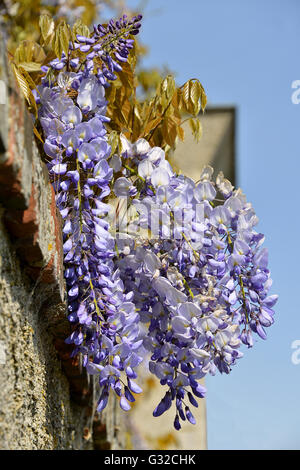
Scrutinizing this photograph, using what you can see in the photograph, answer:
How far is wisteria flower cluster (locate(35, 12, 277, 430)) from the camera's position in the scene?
1375 millimetres

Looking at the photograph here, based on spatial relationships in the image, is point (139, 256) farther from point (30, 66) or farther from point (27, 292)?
point (30, 66)

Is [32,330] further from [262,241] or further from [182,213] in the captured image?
[262,241]

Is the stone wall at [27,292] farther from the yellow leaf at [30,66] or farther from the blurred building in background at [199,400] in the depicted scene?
the blurred building in background at [199,400]

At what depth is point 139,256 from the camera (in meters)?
1.48

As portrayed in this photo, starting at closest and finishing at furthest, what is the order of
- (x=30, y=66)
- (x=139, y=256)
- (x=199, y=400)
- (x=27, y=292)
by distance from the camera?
(x=27, y=292), (x=139, y=256), (x=30, y=66), (x=199, y=400)

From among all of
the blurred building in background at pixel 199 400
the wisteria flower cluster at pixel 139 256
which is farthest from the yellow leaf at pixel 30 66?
A: the blurred building in background at pixel 199 400

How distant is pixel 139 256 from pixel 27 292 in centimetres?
30

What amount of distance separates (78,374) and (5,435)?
2.24 ft

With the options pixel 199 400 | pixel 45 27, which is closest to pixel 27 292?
pixel 45 27

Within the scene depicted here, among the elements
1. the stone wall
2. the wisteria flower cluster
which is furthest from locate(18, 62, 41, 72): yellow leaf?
the stone wall

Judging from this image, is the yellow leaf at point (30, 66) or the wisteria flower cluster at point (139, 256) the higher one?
the yellow leaf at point (30, 66)

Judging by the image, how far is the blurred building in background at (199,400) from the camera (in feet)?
14.2

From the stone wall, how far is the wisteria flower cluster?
66 millimetres

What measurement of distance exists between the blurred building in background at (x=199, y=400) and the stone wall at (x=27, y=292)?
175 centimetres
